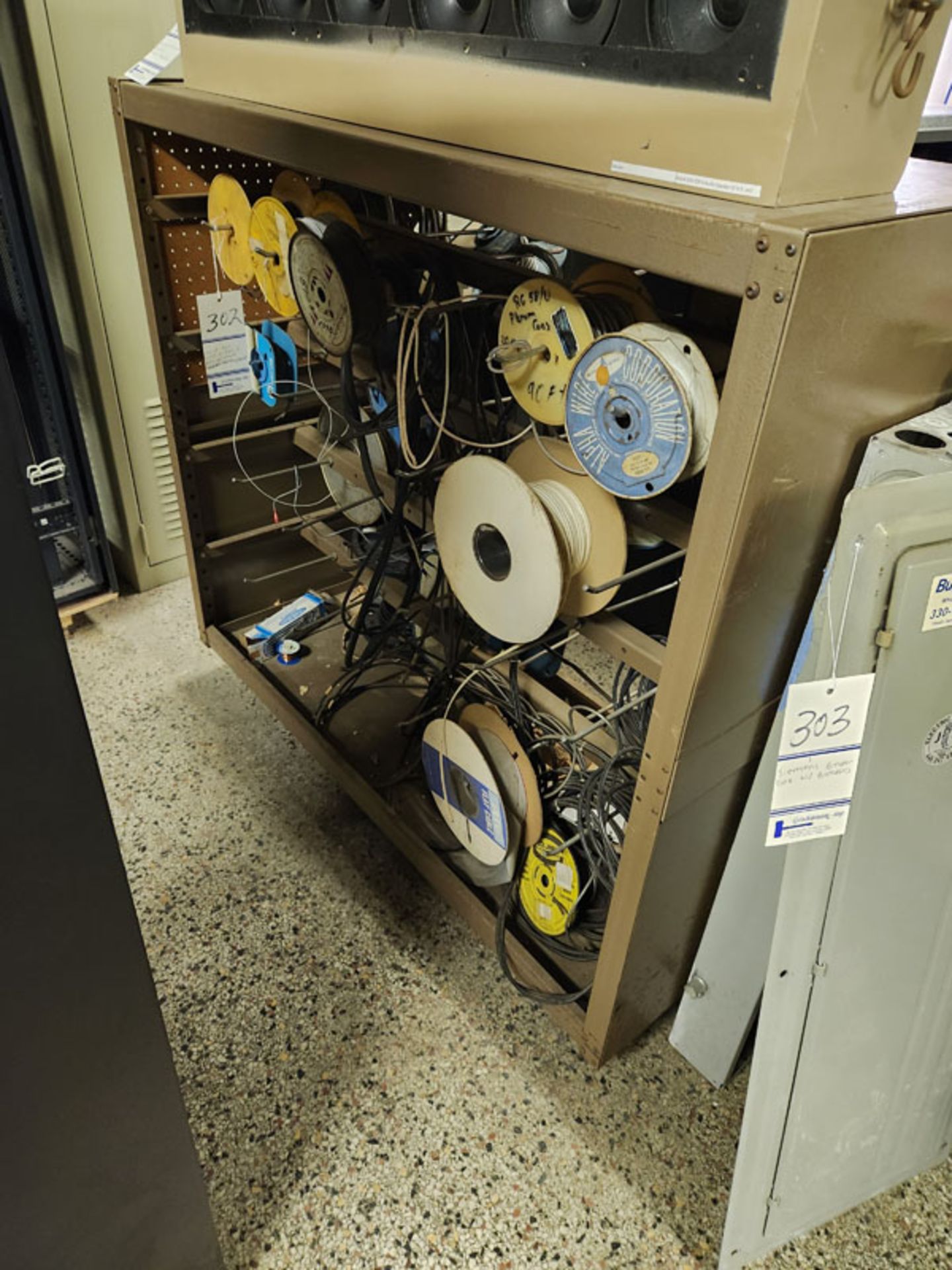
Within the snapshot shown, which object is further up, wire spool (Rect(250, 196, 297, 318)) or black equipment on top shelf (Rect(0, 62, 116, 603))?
wire spool (Rect(250, 196, 297, 318))

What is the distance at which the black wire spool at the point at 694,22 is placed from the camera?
87 cm

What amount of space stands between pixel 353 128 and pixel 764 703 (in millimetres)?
1009

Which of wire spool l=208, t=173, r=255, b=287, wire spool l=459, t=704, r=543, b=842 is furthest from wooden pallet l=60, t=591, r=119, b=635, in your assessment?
wire spool l=459, t=704, r=543, b=842

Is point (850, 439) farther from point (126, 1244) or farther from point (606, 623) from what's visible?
point (126, 1244)

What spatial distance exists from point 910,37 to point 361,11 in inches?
30.2

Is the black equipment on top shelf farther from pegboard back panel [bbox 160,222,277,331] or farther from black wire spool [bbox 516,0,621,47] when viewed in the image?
black wire spool [bbox 516,0,621,47]

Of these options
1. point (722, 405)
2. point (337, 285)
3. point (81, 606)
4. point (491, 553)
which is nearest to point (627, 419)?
point (722, 405)

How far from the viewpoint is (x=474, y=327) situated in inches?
61.5

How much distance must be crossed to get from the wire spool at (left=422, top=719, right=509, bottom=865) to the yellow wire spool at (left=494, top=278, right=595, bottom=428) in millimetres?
644

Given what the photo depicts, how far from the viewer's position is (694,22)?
904 mm

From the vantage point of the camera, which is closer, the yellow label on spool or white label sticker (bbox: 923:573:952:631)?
white label sticker (bbox: 923:573:952:631)

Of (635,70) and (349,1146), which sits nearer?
(635,70)

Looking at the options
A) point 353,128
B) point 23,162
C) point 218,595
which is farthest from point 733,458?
point 23,162

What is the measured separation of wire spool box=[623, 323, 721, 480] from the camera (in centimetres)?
100
